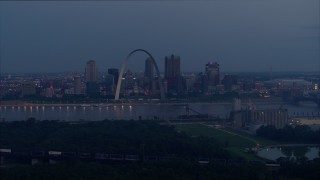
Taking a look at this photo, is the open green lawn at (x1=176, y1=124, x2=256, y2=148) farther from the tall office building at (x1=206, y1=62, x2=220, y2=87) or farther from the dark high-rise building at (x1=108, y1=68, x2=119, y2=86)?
the tall office building at (x1=206, y1=62, x2=220, y2=87)

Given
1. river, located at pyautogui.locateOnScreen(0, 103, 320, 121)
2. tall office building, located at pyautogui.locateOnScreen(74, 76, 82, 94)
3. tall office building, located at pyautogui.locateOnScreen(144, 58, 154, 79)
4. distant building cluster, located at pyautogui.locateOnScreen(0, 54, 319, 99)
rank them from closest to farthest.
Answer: river, located at pyautogui.locateOnScreen(0, 103, 320, 121), distant building cluster, located at pyautogui.locateOnScreen(0, 54, 319, 99), tall office building, located at pyautogui.locateOnScreen(74, 76, 82, 94), tall office building, located at pyautogui.locateOnScreen(144, 58, 154, 79)

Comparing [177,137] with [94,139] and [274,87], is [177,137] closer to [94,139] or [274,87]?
[94,139]

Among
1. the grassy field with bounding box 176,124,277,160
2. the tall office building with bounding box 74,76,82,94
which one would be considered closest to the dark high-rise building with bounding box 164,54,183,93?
the tall office building with bounding box 74,76,82,94

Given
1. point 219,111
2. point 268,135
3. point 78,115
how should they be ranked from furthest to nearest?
point 219,111
point 78,115
point 268,135

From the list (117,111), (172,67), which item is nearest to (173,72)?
(172,67)

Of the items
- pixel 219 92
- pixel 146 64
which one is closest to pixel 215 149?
pixel 219 92

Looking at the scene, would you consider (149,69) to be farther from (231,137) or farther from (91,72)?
(231,137)

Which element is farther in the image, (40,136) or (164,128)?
(164,128)
